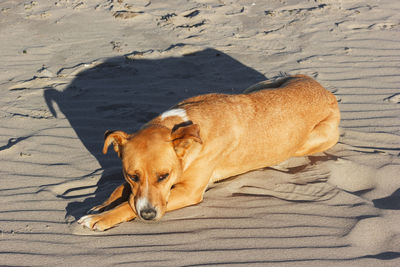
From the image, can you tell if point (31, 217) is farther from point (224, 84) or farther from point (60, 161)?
point (224, 84)

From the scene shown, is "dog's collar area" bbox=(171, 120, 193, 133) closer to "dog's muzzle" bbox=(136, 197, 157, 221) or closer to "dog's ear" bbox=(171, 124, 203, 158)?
"dog's ear" bbox=(171, 124, 203, 158)

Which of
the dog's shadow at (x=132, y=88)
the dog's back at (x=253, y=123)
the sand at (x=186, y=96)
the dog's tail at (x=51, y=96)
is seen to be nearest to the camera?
the sand at (x=186, y=96)

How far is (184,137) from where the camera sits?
4312mm

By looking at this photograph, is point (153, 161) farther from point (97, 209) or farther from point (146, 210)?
point (97, 209)

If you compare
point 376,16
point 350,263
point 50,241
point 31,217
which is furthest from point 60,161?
point 376,16

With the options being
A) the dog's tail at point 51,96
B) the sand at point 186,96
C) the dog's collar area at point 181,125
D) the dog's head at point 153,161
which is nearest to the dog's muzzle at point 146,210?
the dog's head at point 153,161

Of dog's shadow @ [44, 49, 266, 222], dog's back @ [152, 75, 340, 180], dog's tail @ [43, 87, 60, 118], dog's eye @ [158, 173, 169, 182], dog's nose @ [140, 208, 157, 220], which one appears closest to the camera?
dog's nose @ [140, 208, 157, 220]

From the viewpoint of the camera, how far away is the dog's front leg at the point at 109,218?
4.28 metres

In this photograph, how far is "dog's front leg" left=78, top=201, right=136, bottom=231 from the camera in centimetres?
428

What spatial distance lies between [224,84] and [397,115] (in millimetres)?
2833

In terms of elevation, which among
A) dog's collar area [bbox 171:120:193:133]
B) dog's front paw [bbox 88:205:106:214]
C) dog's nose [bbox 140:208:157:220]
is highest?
dog's collar area [bbox 171:120:193:133]

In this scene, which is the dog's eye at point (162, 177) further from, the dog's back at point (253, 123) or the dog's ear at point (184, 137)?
the dog's back at point (253, 123)

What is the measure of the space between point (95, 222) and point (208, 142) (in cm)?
148

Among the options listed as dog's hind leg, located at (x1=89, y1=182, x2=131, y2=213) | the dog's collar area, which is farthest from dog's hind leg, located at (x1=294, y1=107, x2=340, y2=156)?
dog's hind leg, located at (x1=89, y1=182, x2=131, y2=213)
